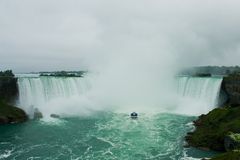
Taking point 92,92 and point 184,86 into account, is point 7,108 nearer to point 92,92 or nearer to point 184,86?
point 92,92

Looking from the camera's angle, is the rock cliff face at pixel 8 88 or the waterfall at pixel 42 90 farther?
the waterfall at pixel 42 90

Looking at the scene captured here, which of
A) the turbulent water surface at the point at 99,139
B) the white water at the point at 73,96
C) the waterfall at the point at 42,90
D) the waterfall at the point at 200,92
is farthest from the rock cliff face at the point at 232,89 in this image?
the waterfall at the point at 42,90

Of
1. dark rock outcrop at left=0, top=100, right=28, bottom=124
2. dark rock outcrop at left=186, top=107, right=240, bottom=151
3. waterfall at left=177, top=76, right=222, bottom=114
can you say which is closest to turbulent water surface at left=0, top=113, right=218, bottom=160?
dark rock outcrop at left=186, top=107, right=240, bottom=151

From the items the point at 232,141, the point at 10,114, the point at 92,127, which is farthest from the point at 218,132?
the point at 10,114

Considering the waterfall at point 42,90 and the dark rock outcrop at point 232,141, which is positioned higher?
the waterfall at point 42,90

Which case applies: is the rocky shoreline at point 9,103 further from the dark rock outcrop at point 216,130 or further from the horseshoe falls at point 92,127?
the dark rock outcrop at point 216,130

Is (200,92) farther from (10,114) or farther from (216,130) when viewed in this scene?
(10,114)
